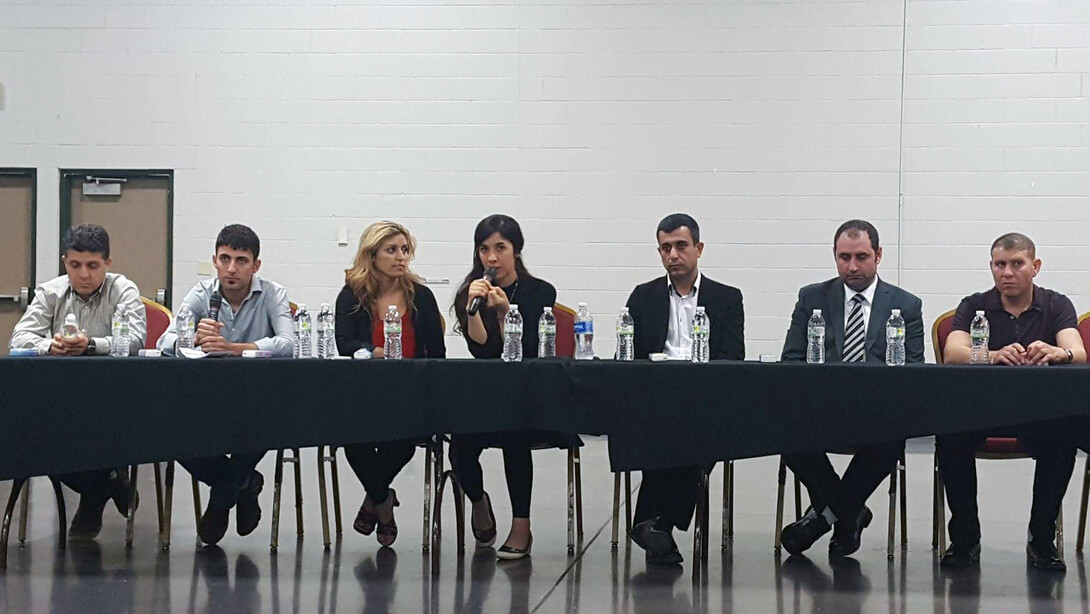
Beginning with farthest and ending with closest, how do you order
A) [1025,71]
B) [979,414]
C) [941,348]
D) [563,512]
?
[1025,71] → [563,512] → [941,348] → [979,414]

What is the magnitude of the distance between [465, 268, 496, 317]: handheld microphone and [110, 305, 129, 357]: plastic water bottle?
3.39ft

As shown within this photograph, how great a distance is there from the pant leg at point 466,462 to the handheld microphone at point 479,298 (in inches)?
15.0

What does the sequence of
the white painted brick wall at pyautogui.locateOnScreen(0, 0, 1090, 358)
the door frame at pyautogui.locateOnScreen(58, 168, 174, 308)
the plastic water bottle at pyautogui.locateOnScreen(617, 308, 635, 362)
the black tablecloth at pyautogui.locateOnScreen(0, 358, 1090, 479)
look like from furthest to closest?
1. the door frame at pyautogui.locateOnScreen(58, 168, 174, 308)
2. the white painted brick wall at pyautogui.locateOnScreen(0, 0, 1090, 358)
3. the plastic water bottle at pyautogui.locateOnScreen(617, 308, 635, 362)
4. the black tablecloth at pyautogui.locateOnScreen(0, 358, 1090, 479)

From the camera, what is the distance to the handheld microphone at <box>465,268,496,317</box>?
359 centimetres

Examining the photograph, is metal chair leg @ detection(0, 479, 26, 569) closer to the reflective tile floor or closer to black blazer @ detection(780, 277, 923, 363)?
the reflective tile floor

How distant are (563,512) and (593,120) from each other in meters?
3.18

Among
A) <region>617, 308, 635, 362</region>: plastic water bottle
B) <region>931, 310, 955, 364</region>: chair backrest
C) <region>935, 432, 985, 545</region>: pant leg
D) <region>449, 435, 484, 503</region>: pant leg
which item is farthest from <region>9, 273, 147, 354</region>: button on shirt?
<region>931, 310, 955, 364</region>: chair backrest

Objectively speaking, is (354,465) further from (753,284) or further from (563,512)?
(753,284)

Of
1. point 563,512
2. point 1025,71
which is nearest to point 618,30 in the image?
point 1025,71

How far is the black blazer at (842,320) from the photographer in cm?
375

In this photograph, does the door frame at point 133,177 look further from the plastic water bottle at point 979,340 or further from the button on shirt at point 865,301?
the plastic water bottle at point 979,340

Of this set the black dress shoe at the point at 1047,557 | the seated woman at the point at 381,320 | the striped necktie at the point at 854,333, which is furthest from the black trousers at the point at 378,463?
the black dress shoe at the point at 1047,557

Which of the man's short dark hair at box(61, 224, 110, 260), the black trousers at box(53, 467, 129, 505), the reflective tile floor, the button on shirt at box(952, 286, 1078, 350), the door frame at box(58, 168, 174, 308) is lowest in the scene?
the reflective tile floor

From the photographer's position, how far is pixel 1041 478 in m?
3.50
